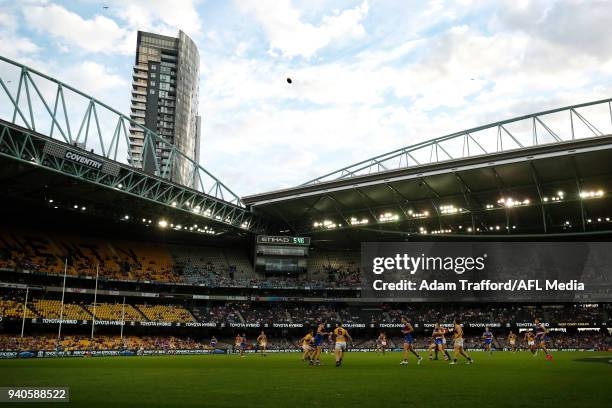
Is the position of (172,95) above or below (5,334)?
above

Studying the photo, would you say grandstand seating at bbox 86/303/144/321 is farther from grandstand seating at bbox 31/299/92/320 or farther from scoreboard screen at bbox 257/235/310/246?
scoreboard screen at bbox 257/235/310/246

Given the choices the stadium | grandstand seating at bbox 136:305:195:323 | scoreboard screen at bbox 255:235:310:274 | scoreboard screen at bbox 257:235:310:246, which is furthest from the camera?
scoreboard screen at bbox 255:235:310:274

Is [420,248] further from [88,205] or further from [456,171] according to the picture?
[88,205]

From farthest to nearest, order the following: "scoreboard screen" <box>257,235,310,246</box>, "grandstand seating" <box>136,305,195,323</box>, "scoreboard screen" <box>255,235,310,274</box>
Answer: "scoreboard screen" <box>255,235,310,274</box>, "scoreboard screen" <box>257,235,310,246</box>, "grandstand seating" <box>136,305,195,323</box>

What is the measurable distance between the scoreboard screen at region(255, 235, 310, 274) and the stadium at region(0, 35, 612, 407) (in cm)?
20

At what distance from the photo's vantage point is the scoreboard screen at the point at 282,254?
73875 mm

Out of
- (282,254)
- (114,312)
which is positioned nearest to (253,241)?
(282,254)

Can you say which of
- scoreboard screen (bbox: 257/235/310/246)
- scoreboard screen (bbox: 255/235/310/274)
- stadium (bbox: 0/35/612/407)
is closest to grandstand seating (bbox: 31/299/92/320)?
stadium (bbox: 0/35/612/407)

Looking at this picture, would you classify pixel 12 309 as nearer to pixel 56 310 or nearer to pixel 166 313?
pixel 56 310

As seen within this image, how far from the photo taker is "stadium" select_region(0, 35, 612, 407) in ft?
164

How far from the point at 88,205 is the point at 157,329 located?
18488 millimetres

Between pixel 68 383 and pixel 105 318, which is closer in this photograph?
pixel 68 383

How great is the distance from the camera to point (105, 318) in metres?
60.1

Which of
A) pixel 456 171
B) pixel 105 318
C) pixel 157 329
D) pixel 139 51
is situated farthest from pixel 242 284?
pixel 139 51
